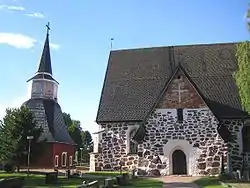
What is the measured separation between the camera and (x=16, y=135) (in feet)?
107

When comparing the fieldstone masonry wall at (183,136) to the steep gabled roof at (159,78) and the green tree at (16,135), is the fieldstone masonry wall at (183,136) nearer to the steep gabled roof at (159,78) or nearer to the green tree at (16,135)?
the steep gabled roof at (159,78)

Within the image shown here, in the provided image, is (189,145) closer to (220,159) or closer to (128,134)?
(220,159)

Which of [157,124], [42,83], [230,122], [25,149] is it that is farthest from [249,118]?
[42,83]

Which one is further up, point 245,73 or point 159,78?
point 159,78

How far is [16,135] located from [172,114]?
48.4 ft

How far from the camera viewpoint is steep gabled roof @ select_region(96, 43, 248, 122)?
97.8 ft

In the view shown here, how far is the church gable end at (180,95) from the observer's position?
88.1 feet

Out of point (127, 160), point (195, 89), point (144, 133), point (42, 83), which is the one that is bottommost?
point (127, 160)

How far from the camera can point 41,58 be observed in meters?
47.5

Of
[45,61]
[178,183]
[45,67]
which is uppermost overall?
[45,61]

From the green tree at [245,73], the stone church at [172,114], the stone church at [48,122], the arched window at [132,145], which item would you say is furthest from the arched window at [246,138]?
the stone church at [48,122]

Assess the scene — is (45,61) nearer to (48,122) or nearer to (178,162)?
(48,122)

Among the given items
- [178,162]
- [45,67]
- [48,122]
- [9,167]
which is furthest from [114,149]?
[45,67]

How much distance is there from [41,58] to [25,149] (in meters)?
17.8
